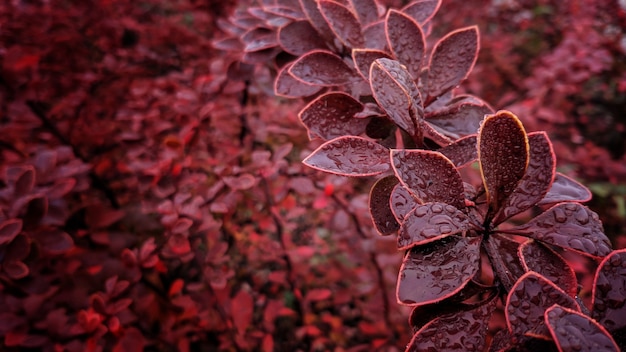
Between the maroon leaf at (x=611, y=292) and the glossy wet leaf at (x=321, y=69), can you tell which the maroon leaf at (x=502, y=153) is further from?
the glossy wet leaf at (x=321, y=69)

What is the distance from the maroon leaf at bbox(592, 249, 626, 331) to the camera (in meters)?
0.39

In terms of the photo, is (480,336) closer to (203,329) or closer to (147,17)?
(203,329)

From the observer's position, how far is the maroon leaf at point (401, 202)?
1.53ft

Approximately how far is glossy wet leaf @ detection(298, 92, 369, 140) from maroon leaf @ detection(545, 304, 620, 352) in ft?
1.16

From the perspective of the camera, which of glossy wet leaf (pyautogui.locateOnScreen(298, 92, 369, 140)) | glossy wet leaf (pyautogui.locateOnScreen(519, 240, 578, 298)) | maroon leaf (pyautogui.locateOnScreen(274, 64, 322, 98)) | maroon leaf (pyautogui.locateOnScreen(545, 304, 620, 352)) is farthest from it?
maroon leaf (pyautogui.locateOnScreen(274, 64, 322, 98))

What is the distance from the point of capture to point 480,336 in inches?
16.8

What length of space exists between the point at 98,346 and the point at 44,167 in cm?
48

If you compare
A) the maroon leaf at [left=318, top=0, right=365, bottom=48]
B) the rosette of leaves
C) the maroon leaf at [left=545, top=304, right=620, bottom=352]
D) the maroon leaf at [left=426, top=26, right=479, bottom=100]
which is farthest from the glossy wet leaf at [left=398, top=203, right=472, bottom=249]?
the maroon leaf at [left=318, top=0, right=365, bottom=48]

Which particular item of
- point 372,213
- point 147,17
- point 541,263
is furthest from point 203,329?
point 147,17

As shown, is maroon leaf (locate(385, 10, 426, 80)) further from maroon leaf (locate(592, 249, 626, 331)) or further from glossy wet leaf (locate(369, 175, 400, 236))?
maroon leaf (locate(592, 249, 626, 331))

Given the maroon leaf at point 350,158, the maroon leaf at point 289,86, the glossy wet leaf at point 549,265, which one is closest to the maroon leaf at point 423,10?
the maroon leaf at point 289,86

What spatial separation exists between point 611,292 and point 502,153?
0.17 m

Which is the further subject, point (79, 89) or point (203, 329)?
point (79, 89)

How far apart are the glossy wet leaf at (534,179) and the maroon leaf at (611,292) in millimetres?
93
